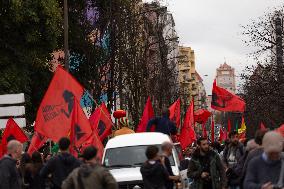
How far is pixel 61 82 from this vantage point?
1875 centimetres

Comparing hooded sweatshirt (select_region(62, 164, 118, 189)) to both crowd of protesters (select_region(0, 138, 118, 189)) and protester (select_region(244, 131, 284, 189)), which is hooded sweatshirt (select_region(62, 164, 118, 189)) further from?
protester (select_region(244, 131, 284, 189))

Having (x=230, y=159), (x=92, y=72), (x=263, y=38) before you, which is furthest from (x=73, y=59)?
(x=230, y=159)

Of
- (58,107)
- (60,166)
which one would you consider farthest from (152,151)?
(58,107)

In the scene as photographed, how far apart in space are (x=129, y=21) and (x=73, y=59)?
4715mm

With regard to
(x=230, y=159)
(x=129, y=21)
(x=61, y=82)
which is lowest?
(x=230, y=159)

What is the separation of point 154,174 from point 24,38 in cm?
2011

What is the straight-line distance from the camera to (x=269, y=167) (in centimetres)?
952

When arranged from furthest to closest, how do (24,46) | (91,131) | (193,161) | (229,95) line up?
(24,46)
(229,95)
(91,131)
(193,161)

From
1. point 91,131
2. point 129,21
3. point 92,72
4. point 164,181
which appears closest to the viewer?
point 164,181

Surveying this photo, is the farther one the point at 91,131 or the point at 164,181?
the point at 91,131

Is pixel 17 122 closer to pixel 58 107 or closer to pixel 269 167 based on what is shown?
pixel 58 107

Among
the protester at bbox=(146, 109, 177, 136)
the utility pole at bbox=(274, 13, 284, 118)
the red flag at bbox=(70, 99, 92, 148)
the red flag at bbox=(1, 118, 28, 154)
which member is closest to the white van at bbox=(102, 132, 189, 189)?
the red flag at bbox=(70, 99, 92, 148)

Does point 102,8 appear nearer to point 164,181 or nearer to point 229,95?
point 229,95

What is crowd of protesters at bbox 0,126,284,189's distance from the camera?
31.2ft
